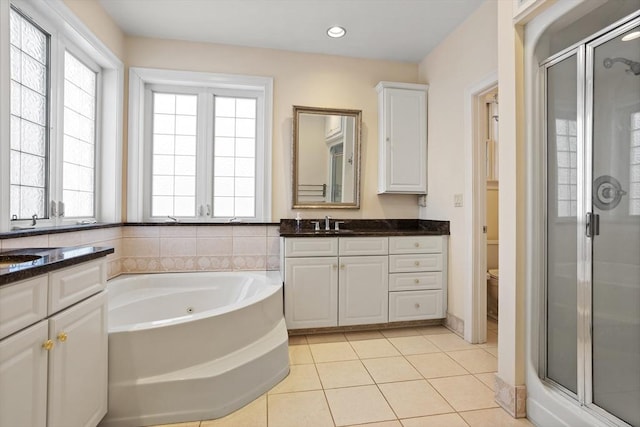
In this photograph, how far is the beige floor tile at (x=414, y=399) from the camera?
67.4 inches

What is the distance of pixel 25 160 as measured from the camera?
1.92 m

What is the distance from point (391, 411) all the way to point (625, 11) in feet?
6.82

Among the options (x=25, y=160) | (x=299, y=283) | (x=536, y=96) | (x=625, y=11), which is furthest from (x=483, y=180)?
(x=25, y=160)

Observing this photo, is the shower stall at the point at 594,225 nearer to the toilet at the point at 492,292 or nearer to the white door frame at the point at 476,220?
the white door frame at the point at 476,220

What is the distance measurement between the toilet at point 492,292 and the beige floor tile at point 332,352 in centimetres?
161

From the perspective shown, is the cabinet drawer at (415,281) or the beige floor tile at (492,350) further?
the cabinet drawer at (415,281)

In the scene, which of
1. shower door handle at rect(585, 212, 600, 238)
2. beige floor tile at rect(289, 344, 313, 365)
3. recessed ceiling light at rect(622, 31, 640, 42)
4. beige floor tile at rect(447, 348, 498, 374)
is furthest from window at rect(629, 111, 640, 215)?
beige floor tile at rect(289, 344, 313, 365)

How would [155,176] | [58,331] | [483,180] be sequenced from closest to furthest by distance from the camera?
[58,331], [483,180], [155,176]

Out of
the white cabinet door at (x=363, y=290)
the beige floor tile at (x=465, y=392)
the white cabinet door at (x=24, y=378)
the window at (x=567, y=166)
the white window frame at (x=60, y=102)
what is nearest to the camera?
the white cabinet door at (x=24, y=378)

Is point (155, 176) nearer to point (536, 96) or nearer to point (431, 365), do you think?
point (431, 365)

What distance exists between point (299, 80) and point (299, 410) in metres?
2.75

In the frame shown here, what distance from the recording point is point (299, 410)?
1718 mm

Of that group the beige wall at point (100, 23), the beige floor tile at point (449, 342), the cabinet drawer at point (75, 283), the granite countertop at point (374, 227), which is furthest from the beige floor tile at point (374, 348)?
the beige wall at point (100, 23)

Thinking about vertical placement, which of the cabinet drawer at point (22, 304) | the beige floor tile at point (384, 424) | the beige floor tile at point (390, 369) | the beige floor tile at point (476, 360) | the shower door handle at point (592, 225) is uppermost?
the shower door handle at point (592, 225)
